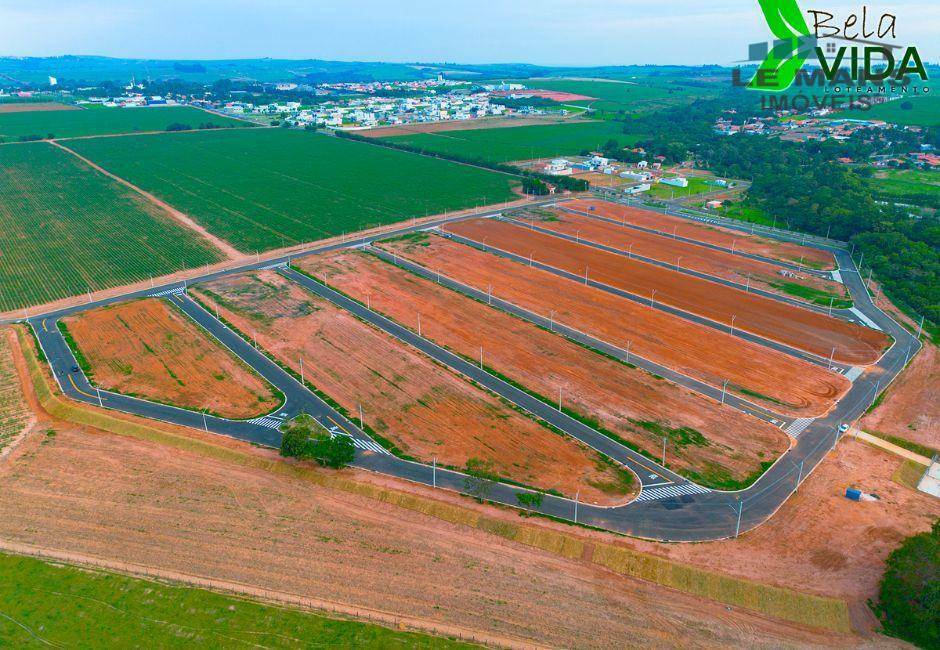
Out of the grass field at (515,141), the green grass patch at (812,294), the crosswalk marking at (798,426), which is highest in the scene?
the grass field at (515,141)

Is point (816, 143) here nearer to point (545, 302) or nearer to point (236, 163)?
point (545, 302)

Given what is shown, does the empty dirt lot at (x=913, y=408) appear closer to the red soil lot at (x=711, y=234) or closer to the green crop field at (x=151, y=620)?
the red soil lot at (x=711, y=234)

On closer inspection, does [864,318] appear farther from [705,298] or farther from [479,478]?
[479,478]

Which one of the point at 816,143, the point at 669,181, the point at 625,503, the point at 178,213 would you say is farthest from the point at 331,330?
the point at 816,143

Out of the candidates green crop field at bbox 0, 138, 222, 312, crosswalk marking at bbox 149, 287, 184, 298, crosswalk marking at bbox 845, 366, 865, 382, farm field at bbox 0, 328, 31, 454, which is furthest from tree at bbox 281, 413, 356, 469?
green crop field at bbox 0, 138, 222, 312

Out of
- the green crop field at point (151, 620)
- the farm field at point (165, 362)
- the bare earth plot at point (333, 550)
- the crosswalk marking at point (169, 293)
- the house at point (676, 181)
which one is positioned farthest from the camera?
the house at point (676, 181)

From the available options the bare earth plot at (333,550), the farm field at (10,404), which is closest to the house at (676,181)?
the bare earth plot at (333,550)

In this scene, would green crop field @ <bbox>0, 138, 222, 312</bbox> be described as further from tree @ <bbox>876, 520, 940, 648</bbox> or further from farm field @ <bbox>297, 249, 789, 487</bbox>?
tree @ <bbox>876, 520, 940, 648</bbox>
